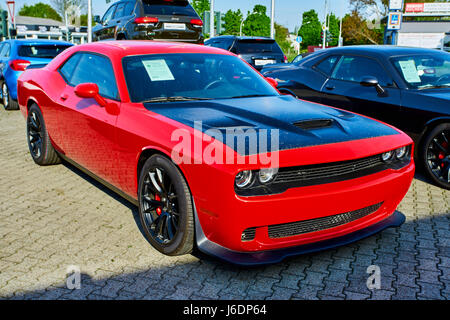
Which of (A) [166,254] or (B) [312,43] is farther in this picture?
(B) [312,43]

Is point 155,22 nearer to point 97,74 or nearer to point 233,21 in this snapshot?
point 97,74

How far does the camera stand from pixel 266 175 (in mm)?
3191

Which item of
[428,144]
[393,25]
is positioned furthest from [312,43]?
[428,144]

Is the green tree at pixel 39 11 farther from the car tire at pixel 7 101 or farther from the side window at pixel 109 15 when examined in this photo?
the car tire at pixel 7 101

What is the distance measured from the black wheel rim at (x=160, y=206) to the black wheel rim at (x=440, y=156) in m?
3.42

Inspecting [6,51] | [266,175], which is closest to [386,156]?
[266,175]

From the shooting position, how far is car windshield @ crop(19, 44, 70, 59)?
10.9 m

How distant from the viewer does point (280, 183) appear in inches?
126

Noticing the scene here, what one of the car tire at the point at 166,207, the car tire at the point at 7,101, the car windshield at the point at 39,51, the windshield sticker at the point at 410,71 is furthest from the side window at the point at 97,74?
the car tire at the point at 7,101

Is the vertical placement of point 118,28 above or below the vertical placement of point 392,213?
above

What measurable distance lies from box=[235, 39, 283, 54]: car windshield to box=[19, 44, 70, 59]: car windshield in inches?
209

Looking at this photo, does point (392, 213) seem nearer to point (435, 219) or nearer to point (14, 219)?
point (435, 219)

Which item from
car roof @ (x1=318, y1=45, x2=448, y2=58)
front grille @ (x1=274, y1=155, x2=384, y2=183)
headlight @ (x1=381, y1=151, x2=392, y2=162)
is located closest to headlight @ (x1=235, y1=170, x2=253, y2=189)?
front grille @ (x1=274, y1=155, x2=384, y2=183)

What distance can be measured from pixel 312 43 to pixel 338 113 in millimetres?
103030
